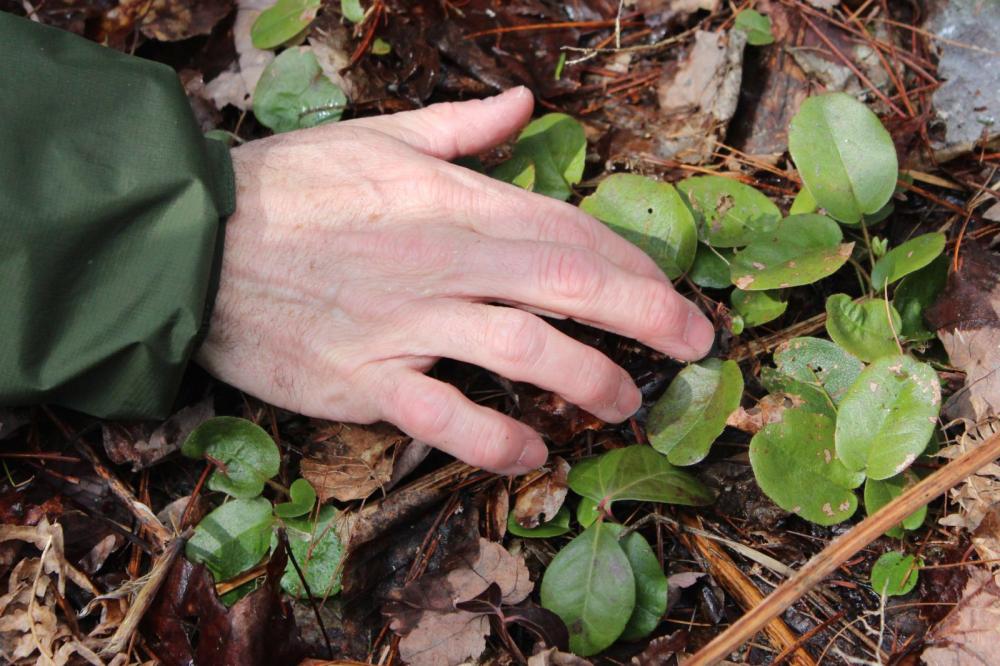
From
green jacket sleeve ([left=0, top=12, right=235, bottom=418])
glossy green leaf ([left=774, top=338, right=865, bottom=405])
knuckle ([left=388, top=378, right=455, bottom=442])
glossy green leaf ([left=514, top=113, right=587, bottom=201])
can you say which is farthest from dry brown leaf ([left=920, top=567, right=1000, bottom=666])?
green jacket sleeve ([left=0, top=12, right=235, bottom=418])

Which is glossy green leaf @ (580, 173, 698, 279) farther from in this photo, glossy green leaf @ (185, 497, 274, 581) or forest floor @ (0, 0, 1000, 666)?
glossy green leaf @ (185, 497, 274, 581)

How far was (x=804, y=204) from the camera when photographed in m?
2.01

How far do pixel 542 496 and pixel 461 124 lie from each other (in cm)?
93

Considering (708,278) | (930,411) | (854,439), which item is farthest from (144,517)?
(930,411)

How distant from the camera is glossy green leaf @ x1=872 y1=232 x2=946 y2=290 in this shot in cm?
172

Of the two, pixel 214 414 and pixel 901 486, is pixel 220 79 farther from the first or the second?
pixel 901 486

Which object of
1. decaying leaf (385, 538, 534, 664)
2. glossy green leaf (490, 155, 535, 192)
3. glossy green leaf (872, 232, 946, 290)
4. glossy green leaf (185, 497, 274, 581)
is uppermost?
glossy green leaf (872, 232, 946, 290)

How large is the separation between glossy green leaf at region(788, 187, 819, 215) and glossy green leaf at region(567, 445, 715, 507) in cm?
74

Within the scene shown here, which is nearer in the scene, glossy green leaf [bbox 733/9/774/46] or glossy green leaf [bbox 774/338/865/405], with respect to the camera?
glossy green leaf [bbox 774/338/865/405]

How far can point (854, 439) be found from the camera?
161cm

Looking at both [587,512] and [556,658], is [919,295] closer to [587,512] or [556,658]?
[587,512]

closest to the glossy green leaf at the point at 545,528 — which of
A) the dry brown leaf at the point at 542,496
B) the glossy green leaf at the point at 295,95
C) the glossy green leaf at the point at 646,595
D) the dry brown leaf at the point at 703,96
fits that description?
the dry brown leaf at the point at 542,496

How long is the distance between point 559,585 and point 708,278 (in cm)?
83

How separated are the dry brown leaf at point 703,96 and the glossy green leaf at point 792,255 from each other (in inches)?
17.9
